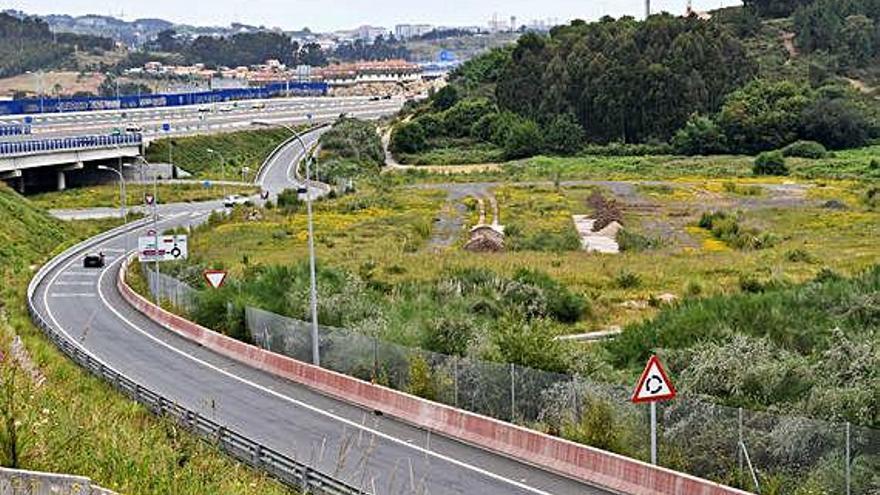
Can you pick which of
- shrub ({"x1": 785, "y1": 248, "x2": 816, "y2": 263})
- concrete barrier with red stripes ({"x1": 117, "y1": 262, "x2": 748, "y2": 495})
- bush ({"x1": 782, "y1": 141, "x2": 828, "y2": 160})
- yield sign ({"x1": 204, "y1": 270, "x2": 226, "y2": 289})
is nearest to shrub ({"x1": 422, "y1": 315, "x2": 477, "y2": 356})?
concrete barrier with red stripes ({"x1": 117, "y1": 262, "x2": 748, "y2": 495})

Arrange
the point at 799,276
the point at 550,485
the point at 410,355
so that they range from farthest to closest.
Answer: the point at 799,276
the point at 410,355
the point at 550,485

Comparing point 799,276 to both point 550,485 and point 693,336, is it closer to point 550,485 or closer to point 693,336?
point 693,336

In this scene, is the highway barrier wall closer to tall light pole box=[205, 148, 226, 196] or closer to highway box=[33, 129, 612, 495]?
highway box=[33, 129, 612, 495]

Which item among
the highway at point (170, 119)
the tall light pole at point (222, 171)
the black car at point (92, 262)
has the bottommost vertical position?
the tall light pole at point (222, 171)

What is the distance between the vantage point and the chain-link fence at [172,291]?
4878cm

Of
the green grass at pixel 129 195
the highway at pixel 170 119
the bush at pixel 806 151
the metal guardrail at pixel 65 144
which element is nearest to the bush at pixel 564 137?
the bush at pixel 806 151

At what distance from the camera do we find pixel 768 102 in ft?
436

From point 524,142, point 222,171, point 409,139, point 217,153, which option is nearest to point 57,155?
point 222,171

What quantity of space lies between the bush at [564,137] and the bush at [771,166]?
95.9 feet

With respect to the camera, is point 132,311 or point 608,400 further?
point 132,311

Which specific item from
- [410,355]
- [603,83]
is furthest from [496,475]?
[603,83]

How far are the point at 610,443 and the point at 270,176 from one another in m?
108

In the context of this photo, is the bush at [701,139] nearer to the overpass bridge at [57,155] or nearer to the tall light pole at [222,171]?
the tall light pole at [222,171]

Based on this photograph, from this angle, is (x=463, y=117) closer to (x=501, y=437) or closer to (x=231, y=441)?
(x=501, y=437)
